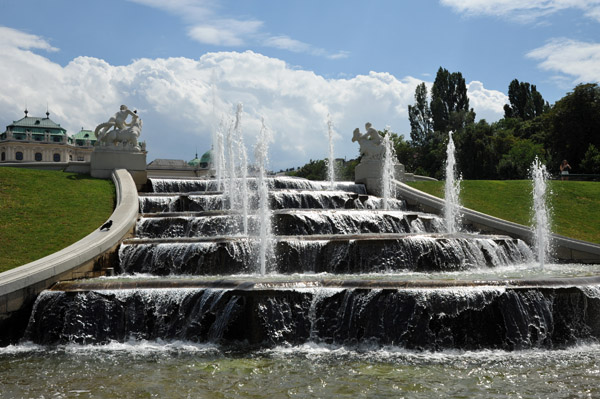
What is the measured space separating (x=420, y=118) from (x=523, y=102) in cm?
1267

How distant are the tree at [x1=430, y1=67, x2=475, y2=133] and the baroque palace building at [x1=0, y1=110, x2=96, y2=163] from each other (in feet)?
189

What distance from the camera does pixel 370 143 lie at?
25.8m

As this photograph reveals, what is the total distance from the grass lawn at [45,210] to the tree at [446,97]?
51.8 metres

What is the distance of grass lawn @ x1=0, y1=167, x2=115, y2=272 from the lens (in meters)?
13.5

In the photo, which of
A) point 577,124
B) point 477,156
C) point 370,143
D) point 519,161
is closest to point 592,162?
point 577,124

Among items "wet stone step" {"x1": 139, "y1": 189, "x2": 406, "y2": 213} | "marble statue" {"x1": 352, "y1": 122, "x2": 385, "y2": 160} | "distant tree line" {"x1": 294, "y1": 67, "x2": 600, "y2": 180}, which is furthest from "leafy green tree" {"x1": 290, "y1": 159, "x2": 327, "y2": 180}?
"wet stone step" {"x1": 139, "y1": 189, "x2": 406, "y2": 213}

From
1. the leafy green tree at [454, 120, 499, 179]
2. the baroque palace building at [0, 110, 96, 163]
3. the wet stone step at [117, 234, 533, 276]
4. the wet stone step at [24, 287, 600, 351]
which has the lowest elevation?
the wet stone step at [24, 287, 600, 351]

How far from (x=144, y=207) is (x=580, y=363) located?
1427cm

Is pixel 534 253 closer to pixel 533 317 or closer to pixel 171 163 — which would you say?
pixel 533 317

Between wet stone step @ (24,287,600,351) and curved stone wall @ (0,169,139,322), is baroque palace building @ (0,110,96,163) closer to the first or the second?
curved stone wall @ (0,169,139,322)

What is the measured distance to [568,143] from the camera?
38156mm

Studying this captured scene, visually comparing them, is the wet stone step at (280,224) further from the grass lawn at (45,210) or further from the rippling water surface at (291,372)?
the rippling water surface at (291,372)

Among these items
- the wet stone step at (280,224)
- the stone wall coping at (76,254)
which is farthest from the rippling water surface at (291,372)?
the wet stone step at (280,224)

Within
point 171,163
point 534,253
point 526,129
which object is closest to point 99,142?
point 534,253
